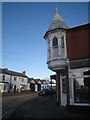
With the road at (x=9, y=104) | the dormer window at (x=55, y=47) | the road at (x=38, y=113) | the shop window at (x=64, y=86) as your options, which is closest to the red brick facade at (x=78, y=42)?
the dormer window at (x=55, y=47)

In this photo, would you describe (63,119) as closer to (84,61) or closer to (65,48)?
(84,61)

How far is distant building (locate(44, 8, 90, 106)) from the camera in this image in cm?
1002

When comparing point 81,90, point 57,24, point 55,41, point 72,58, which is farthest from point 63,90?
point 57,24

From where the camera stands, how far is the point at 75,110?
9727 mm

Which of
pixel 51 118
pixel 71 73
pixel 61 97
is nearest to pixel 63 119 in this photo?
pixel 51 118

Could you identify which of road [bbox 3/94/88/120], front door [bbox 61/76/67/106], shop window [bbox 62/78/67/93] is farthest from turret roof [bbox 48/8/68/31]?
road [bbox 3/94/88/120]

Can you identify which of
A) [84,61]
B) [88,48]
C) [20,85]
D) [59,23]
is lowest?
[20,85]

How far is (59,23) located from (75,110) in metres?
7.55

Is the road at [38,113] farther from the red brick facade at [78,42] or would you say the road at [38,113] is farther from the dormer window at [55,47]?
the dormer window at [55,47]

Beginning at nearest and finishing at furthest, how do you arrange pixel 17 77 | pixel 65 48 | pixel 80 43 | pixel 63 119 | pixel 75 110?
pixel 63 119 → pixel 75 110 → pixel 80 43 → pixel 65 48 → pixel 17 77

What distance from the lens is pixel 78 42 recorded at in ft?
34.9

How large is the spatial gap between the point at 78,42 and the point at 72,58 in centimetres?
133

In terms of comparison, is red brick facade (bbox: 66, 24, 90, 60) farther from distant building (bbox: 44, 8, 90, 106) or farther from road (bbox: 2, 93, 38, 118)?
road (bbox: 2, 93, 38, 118)

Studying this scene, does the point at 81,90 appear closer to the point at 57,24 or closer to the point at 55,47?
the point at 55,47
